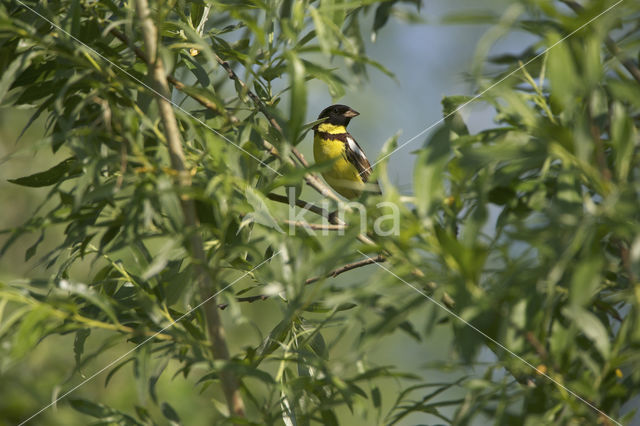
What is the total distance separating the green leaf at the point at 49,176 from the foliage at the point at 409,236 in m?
0.01

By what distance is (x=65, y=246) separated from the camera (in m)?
1.13

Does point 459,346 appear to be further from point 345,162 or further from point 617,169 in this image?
point 345,162

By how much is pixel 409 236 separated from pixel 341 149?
2028 millimetres

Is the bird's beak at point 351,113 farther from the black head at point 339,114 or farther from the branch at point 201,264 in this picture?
the branch at point 201,264

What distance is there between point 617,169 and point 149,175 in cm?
62

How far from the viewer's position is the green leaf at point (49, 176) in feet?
4.31

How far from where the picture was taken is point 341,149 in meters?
2.85

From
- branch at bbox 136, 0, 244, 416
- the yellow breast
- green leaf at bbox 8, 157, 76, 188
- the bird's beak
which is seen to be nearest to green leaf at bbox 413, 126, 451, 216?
branch at bbox 136, 0, 244, 416

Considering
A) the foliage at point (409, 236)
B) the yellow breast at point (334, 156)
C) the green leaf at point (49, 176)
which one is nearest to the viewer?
the foliage at point (409, 236)

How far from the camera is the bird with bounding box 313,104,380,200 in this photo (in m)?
2.81

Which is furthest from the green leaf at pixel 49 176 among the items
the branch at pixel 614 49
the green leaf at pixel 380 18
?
the branch at pixel 614 49

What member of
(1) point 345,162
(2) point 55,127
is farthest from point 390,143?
(1) point 345,162

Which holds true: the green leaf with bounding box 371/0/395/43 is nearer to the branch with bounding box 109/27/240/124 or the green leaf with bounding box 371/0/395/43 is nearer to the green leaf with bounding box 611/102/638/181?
the branch with bounding box 109/27/240/124

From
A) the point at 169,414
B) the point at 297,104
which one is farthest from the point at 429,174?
the point at 169,414
